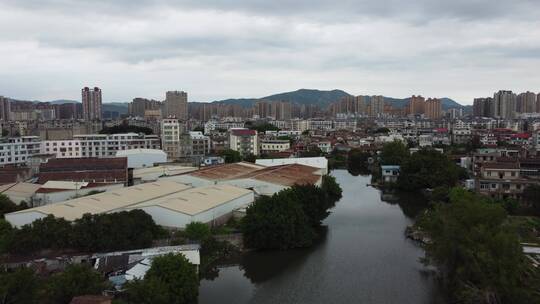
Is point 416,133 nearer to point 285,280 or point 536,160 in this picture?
point 536,160

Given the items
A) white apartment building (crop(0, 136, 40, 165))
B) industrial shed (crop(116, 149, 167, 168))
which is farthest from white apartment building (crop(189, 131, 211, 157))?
white apartment building (crop(0, 136, 40, 165))

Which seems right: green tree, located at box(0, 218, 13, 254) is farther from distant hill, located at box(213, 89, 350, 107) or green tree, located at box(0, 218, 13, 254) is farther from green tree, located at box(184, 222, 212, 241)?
distant hill, located at box(213, 89, 350, 107)

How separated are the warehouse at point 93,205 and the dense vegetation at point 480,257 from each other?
4.61 meters

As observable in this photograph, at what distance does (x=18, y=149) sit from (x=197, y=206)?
421 inches

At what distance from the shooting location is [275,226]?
6730mm

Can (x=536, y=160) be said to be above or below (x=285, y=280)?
above

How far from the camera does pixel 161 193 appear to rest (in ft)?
29.0

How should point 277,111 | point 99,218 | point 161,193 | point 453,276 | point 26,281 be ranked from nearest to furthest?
point 26,281
point 453,276
point 99,218
point 161,193
point 277,111

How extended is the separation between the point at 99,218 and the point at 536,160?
962 cm

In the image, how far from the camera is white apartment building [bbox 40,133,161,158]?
16188 mm

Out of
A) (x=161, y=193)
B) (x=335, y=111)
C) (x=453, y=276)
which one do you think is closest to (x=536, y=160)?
(x=453, y=276)

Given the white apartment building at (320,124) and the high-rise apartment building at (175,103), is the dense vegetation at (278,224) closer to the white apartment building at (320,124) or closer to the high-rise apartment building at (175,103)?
the white apartment building at (320,124)

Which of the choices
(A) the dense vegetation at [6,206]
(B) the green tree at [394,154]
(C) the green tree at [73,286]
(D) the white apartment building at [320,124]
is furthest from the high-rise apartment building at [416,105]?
(C) the green tree at [73,286]

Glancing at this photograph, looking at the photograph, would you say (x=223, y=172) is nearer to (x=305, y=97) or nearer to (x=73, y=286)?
(x=73, y=286)
